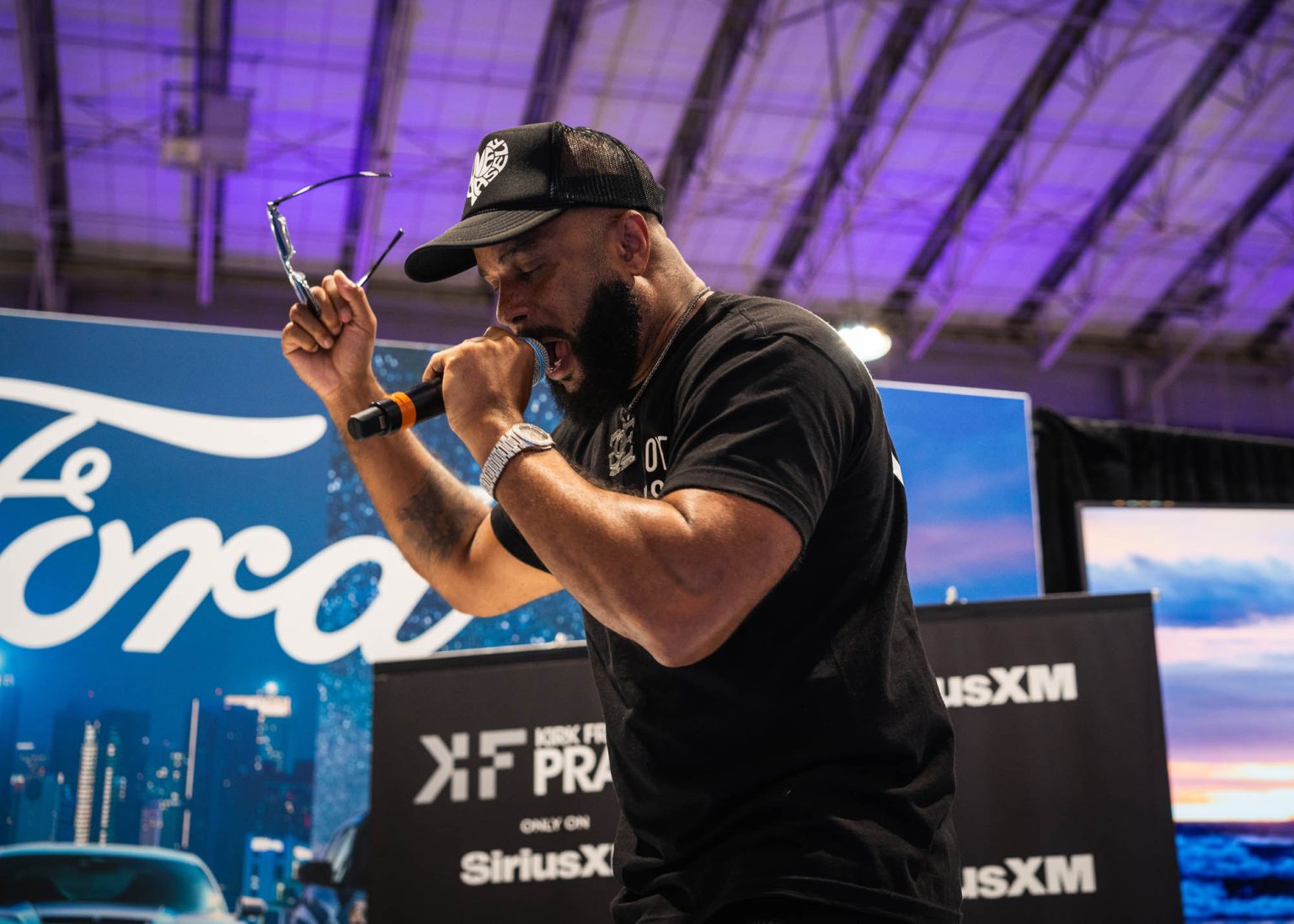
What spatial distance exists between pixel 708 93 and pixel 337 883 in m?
8.31

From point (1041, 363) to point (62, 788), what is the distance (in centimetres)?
1166

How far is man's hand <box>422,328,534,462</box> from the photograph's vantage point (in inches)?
57.4

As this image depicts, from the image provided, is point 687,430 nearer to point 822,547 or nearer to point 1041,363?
point 822,547

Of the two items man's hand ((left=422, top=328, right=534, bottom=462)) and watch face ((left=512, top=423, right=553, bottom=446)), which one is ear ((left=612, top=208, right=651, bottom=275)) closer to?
man's hand ((left=422, top=328, right=534, bottom=462))

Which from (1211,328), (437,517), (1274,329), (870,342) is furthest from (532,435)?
(1274,329)

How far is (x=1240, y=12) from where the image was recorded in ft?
35.1

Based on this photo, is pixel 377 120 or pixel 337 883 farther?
pixel 377 120

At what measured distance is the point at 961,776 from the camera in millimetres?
2602

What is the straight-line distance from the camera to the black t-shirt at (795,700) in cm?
129

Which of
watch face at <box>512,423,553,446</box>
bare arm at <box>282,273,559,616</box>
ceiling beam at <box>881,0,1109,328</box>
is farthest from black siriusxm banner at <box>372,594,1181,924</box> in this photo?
ceiling beam at <box>881,0,1109,328</box>

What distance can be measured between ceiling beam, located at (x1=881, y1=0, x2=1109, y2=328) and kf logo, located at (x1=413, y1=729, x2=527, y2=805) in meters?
9.19

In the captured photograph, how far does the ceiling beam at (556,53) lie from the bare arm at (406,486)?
8091mm

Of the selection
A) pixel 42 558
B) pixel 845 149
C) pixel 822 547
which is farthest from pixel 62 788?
pixel 845 149

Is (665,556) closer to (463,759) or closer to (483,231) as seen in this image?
(483,231)
